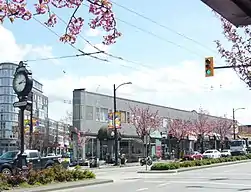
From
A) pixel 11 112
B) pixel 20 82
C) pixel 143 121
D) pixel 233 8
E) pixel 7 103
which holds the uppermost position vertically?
pixel 7 103

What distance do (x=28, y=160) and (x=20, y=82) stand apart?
889cm


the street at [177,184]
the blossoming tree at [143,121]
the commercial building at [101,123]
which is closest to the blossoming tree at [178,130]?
the commercial building at [101,123]

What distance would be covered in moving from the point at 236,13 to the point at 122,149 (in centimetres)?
5802

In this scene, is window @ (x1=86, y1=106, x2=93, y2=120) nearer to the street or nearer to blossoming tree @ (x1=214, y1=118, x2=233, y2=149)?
the street

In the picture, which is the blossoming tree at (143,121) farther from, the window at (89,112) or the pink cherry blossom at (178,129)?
the window at (89,112)

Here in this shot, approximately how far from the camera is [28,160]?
105 feet

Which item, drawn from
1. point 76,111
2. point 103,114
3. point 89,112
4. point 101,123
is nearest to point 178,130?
point 103,114

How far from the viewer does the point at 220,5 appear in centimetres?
608

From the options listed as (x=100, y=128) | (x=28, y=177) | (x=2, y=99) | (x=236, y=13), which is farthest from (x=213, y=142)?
(x=236, y=13)

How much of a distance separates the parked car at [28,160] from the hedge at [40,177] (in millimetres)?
6799

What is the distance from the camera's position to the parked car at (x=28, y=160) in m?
30.9

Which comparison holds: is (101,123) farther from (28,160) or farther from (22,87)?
(22,87)

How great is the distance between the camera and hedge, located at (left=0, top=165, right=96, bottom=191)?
20641 millimetres

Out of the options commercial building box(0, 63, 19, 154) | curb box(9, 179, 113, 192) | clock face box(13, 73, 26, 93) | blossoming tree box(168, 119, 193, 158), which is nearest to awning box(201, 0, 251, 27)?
curb box(9, 179, 113, 192)
